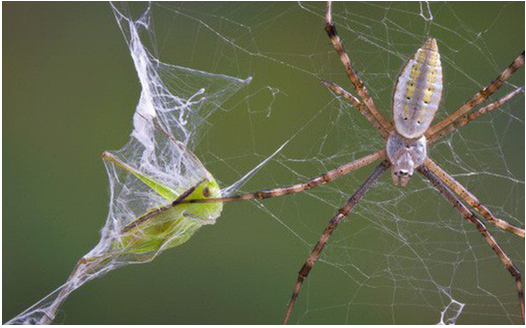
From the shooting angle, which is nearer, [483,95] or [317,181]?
[483,95]

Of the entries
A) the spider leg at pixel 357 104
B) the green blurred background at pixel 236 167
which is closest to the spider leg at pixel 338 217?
the spider leg at pixel 357 104

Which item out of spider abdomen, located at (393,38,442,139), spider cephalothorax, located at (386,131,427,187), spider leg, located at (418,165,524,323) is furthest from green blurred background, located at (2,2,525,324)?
spider abdomen, located at (393,38,442,139)

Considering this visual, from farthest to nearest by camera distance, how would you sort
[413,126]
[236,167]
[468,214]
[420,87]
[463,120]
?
[236,167], [468,214], [463,120], [413,126], [420,87]

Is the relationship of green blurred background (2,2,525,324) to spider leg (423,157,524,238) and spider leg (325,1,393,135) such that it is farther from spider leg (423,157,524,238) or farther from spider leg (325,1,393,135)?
spider leg (325,1,393,135)

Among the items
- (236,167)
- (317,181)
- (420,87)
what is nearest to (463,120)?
(420,87)

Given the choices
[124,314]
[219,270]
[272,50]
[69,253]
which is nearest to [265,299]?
[219,270]

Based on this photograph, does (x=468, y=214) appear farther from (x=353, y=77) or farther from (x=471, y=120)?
(x=353, y=77)
